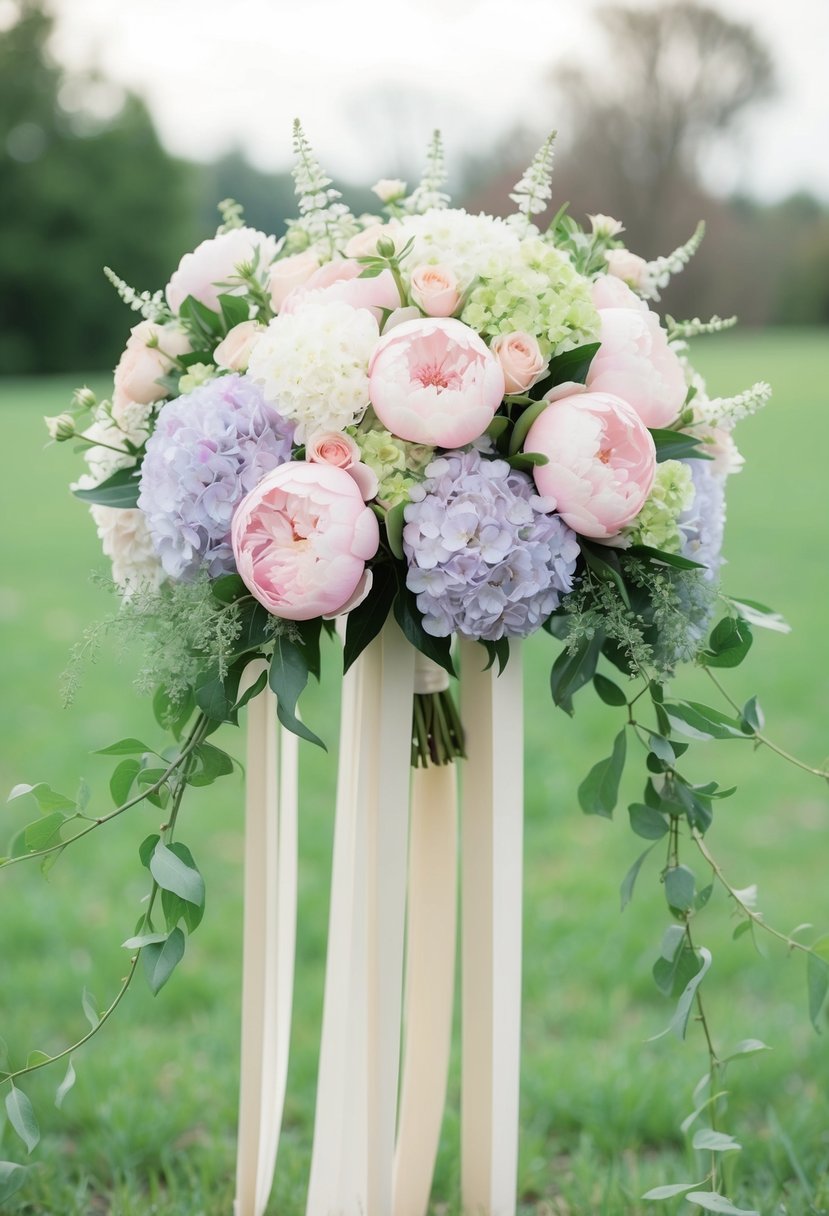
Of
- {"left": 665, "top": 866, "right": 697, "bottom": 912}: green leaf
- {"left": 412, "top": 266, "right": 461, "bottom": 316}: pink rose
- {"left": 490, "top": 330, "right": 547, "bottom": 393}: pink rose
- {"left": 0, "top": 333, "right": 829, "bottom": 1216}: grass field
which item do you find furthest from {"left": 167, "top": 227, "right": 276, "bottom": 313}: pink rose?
{"left": 0, "top": 333, "right": 829, "bottom": 1216}: grass field

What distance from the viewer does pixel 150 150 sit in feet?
83.5

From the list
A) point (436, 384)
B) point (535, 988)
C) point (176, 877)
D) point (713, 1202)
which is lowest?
point (535, 988)

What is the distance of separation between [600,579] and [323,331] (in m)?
0.39

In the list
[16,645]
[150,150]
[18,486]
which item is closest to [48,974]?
[16,645]

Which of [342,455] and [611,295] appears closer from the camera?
[342,455]

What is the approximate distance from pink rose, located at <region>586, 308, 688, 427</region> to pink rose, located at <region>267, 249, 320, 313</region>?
344 mm

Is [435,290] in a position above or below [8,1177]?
above

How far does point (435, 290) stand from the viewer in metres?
1.22

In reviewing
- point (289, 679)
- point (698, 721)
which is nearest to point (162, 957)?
point (289, 679)

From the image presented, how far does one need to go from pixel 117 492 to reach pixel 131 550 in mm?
69

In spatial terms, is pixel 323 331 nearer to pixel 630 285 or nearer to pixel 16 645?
pixel 630 285

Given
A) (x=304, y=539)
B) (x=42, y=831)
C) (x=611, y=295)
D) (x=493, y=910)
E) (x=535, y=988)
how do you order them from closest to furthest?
1. (x=304, y=539)
2. (x=42, y=831)
3. (x=611, y=295)
4. (x=493, y=910)
5. (x=535, y=988)

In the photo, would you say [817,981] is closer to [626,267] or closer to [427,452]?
[427,452]

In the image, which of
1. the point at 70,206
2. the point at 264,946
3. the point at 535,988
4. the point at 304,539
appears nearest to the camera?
the point at 304,539
